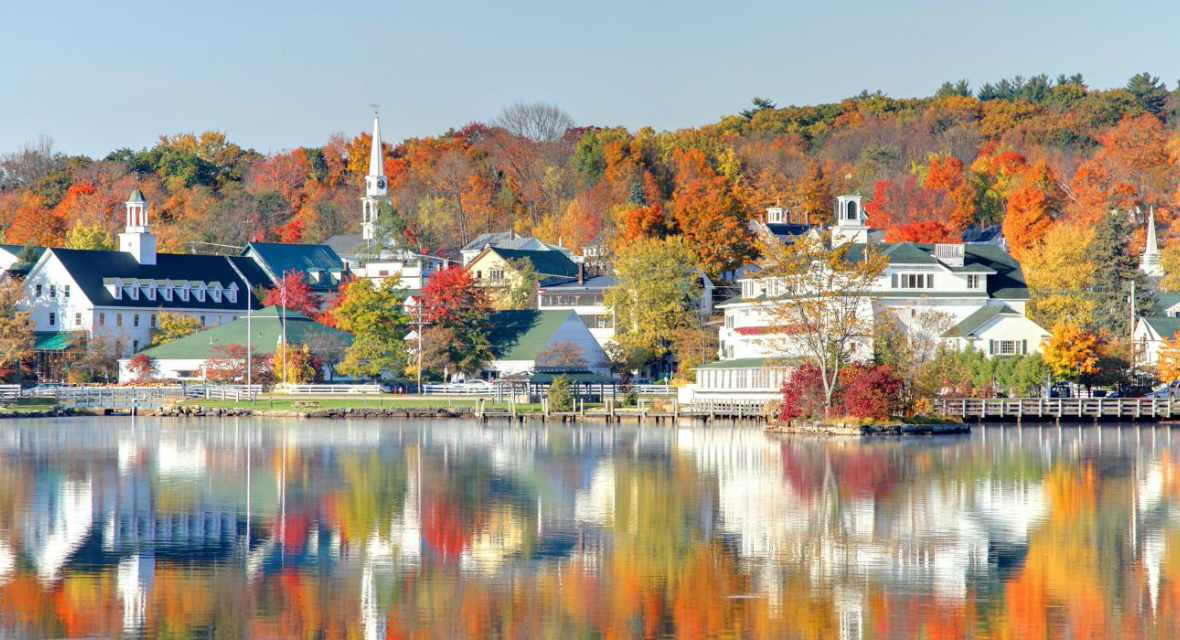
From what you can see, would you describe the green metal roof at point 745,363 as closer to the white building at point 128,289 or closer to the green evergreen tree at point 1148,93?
the white building at point 128,289

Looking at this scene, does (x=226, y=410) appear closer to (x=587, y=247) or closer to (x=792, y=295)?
(x=792, y=295)

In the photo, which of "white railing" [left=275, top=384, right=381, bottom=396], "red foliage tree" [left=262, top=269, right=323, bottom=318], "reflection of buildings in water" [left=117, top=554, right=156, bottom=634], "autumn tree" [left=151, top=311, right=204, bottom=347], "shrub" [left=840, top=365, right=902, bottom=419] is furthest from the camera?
"red foliage tree" [left=262, top=269, right=323, bottom=318]

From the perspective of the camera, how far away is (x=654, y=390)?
83125mm

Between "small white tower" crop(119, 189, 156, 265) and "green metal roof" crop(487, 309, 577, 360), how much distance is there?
30.7 metres

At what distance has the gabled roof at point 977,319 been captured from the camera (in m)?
77.7

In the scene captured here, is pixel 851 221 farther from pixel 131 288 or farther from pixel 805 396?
pixel 131 288

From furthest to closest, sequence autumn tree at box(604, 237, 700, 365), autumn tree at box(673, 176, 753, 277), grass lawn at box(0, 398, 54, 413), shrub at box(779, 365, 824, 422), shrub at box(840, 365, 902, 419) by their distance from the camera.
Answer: autumn tree at box(673, 176, 753, 277), autumn tree at box(604, 237, 700, 365), grass lawn at box(0, 398, 54, 413), shrub at box(779, 365, 824, 422), shrub at box(840, 365, 902, 419)

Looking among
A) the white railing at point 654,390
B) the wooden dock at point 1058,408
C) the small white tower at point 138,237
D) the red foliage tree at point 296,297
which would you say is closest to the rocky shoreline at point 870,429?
the wooden dock at point 1058,408

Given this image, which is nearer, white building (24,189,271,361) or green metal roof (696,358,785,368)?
green metal roof (696,358,785,368)

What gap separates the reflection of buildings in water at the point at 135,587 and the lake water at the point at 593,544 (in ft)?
0.21

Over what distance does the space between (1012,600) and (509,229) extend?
126m

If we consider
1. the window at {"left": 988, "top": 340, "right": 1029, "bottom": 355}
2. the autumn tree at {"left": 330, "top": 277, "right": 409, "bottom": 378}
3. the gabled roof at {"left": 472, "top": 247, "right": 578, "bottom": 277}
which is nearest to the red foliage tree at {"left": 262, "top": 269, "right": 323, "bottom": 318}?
the autumn tree at {"left": 330, "top": 277, "right": 409, "bottom": 378}

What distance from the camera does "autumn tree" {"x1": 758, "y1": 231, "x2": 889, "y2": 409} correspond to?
63.5m

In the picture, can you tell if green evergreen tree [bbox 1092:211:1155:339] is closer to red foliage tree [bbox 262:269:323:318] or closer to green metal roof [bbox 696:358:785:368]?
green metal roof [bbox 696:358:785:368]
